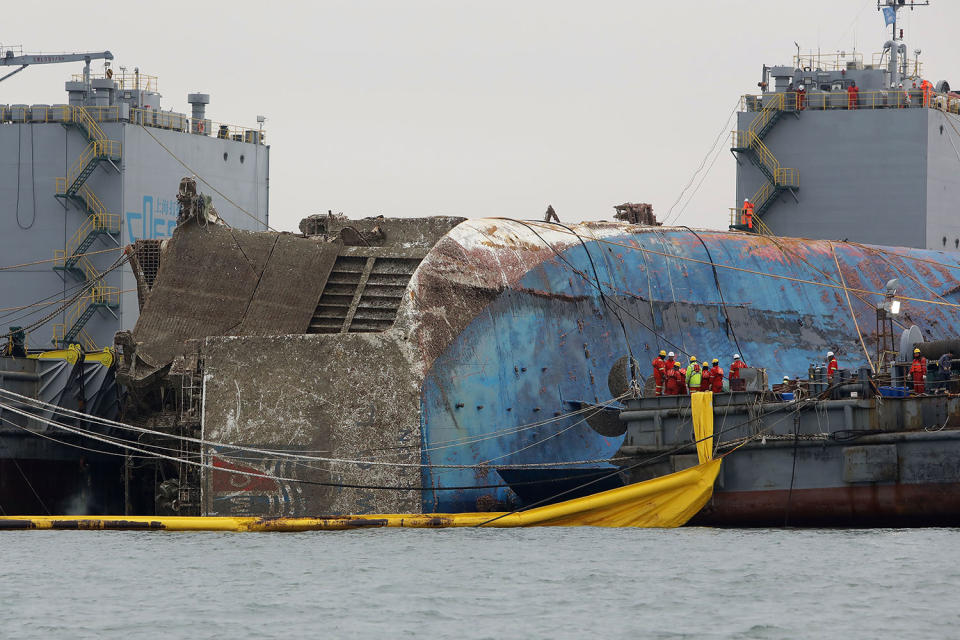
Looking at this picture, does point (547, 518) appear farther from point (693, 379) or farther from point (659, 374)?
point (693, 379)

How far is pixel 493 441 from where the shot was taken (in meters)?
35.4

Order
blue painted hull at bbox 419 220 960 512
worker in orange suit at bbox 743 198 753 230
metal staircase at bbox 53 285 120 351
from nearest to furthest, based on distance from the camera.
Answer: blue painted hull at bbox 419 220 960 512 → worker in orange suit at bbox 743 198 753 230 → metal staircase at bbox 53 285 120 351

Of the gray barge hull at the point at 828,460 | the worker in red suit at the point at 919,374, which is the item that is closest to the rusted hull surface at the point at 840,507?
the gray barge hull at the point at 828,460

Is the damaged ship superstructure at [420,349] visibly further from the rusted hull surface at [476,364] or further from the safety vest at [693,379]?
the safety vest at [693,379]

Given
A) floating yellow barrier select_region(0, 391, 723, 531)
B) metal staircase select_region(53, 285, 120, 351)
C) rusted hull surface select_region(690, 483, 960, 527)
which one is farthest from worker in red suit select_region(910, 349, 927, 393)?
metal staircase select_region(53, 285, 120, 351)

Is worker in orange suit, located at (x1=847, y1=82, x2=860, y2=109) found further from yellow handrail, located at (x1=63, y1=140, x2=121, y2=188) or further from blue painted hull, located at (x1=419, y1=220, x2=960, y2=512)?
yellow handrail, located at (x1=63, y1=140, x2=121, y2=188)

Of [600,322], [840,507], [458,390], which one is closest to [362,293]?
[458,390]

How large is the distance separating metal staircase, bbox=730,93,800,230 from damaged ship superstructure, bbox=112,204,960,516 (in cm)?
1307

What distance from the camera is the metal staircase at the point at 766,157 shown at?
5653 centimetres

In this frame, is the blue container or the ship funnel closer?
the blue container

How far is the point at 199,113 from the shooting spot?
66.9 m

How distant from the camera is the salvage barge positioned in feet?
106

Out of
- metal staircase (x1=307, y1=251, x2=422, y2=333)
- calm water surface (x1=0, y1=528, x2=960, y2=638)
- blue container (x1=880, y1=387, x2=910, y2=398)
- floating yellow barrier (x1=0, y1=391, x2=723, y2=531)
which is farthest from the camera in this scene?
metal staircase (x1=307, y1=251, x2=422, y2=333)

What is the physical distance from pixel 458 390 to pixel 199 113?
34714mm
